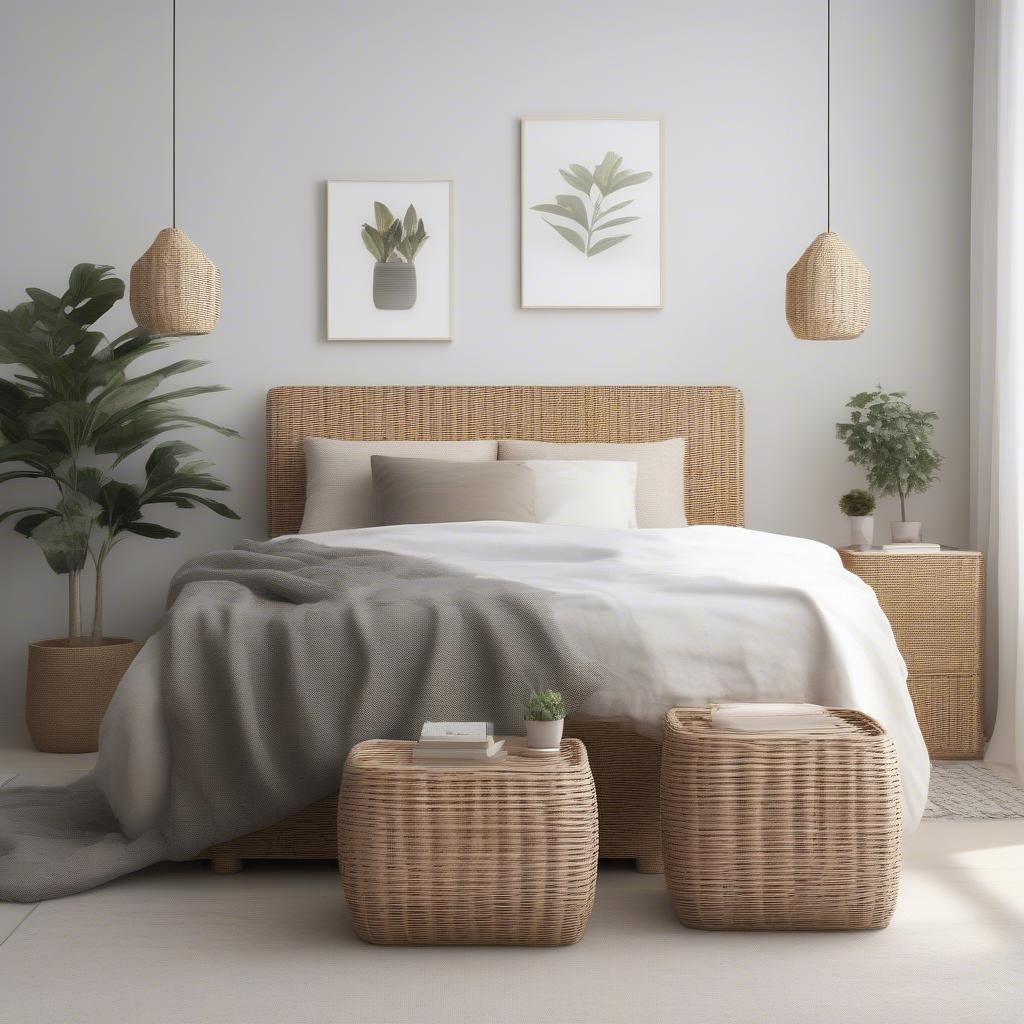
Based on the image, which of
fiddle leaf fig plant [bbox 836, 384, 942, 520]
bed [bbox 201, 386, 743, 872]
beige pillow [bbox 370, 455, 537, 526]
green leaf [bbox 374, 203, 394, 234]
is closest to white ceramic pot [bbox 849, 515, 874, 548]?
fiddle leaf fig plant [bbox 836, 384, 942, 520]

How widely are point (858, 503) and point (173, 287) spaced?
2.64m

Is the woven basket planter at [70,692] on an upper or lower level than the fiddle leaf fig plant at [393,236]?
lower

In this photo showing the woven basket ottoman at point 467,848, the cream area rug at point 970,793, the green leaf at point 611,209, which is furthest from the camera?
the green leaf at point 611,209

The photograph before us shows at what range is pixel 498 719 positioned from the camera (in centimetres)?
291

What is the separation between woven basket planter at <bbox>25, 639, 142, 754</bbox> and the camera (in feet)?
14.9

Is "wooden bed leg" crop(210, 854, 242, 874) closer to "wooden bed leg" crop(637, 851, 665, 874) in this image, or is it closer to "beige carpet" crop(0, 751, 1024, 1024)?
"beige carpet" crop(0, 751, 1024, 1024)

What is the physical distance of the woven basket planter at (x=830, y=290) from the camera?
409 cm

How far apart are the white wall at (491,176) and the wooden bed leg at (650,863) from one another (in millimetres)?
2468

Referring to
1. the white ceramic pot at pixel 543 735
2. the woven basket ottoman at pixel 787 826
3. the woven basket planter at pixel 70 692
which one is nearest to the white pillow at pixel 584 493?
the woven basket planter at pixel 70 692

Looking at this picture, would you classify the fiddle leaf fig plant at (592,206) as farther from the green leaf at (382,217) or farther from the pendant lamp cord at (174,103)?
the pendant lamp cord at (174,103)

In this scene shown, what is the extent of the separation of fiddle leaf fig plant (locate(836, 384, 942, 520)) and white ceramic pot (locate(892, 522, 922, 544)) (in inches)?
3.0

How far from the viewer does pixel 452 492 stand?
4.43 m

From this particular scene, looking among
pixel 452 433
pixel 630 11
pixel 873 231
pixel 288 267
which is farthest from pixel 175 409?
pixel 873 231

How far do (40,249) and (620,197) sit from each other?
2.38 metres
